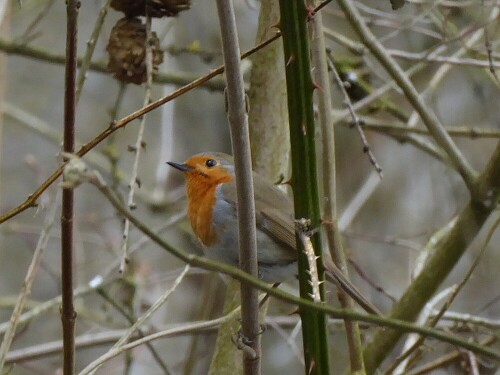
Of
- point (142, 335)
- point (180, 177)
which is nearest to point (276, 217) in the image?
point (142, 335)

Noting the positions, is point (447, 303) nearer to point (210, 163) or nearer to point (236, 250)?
point (236, 250)

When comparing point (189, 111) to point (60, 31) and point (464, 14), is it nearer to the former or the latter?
point (60, 31)

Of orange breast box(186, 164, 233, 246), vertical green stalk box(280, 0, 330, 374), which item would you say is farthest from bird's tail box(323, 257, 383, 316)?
vertical green stalk box(280, 0, 330, 374)

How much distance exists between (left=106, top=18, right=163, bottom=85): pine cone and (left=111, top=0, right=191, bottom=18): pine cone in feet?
0.23

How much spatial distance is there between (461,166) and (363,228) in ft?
13.1

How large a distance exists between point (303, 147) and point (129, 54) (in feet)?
3.33

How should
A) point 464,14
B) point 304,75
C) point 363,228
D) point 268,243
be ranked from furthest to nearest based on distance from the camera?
1. point 363,228
2. point 464,14
3. point 268,243
4. point 304,75

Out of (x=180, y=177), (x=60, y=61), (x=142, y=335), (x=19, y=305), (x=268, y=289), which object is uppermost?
(x=180, y=177)

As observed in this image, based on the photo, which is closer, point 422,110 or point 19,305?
point 19,305

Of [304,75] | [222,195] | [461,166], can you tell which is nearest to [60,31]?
[222,195]

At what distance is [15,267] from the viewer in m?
6.70

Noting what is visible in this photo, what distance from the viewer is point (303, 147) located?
1.27m

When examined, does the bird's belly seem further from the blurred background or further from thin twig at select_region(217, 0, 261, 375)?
the blurred background

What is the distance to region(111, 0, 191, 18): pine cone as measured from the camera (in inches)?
88.6
